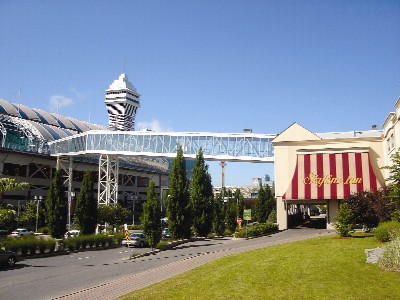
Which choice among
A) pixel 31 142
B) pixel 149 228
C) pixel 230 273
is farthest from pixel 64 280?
pixel 31 142

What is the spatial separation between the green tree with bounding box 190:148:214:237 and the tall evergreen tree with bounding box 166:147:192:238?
155 inches

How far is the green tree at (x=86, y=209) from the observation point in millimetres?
41438

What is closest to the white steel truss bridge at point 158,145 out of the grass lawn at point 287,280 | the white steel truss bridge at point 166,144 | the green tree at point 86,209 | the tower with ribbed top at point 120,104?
the white steel truss bridge at point 166,144

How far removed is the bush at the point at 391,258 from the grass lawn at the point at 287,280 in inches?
15.7

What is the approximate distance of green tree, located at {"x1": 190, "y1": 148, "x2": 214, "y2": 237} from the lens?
44219 mm

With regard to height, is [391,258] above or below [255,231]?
above

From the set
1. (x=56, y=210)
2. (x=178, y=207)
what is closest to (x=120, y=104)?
(x=56, y=210)

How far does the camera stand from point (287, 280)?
14.9 m

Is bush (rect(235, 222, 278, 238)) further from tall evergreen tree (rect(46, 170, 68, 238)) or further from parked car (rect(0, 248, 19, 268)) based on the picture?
parked car (rect(0, 248, 19, 268))

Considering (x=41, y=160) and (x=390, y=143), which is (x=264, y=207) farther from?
(x=41, y=160)

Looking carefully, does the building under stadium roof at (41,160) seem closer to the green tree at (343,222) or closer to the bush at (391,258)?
the green tree at (343,222)

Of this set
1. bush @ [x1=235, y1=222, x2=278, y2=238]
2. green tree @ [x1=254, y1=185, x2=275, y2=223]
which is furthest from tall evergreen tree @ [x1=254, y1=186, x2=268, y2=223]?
bush @ [x1=235, y1=222, x2=278, y2=238]

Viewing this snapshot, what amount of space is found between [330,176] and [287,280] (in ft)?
109

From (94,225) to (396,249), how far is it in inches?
1317
